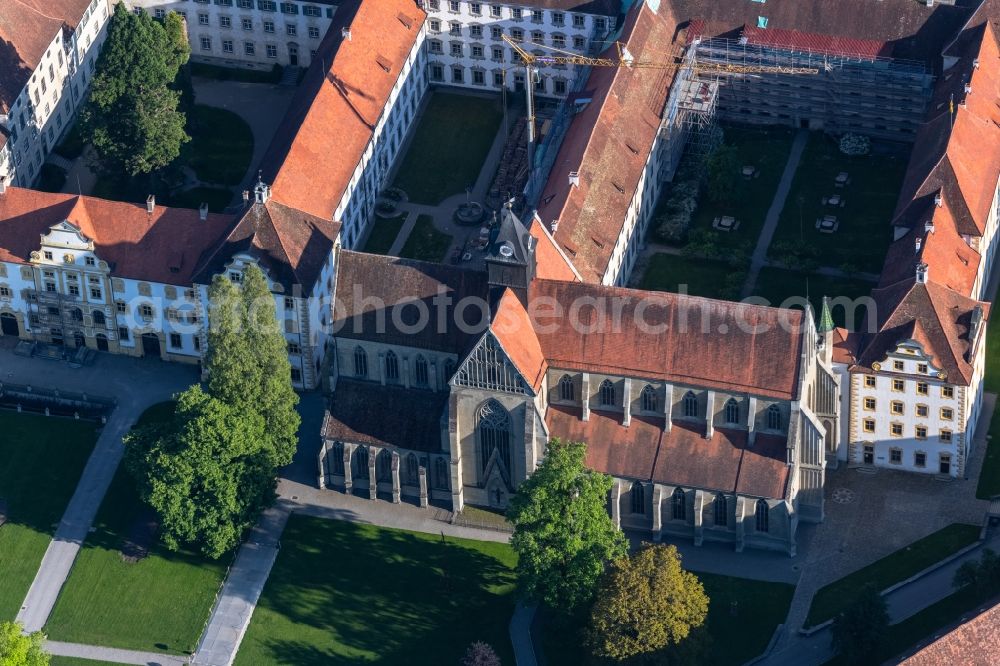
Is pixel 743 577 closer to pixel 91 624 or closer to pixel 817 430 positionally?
pixel 817 430

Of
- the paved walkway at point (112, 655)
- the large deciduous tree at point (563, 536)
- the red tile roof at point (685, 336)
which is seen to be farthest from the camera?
the red tile roof at point (685, 336)

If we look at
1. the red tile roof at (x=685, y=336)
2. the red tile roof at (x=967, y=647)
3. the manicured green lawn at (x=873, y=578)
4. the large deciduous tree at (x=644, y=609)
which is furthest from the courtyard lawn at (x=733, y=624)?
the red tile roof at (x=967, y=647)

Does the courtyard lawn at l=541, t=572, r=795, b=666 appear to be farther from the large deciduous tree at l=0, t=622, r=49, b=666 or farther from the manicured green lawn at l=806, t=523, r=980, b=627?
the large deciduous tree at l=0, t=622, r=49, b=666

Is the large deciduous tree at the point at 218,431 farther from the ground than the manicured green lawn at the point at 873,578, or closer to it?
farther from the ground

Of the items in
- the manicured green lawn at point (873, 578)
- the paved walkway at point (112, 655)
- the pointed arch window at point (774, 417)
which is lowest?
the paved walkway at point (112, 655)

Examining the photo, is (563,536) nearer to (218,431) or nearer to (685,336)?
(685,336)

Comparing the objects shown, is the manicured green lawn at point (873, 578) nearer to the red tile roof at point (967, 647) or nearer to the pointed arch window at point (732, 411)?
the red tile roof at point (967, 647)

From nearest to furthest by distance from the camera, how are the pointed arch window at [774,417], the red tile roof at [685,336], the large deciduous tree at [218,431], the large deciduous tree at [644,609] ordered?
the large deciduous tree at [644,609]
the red tile roof at [685,336]
the large deciduous tree at [218,431]
the pointed arch window at [774,417]
